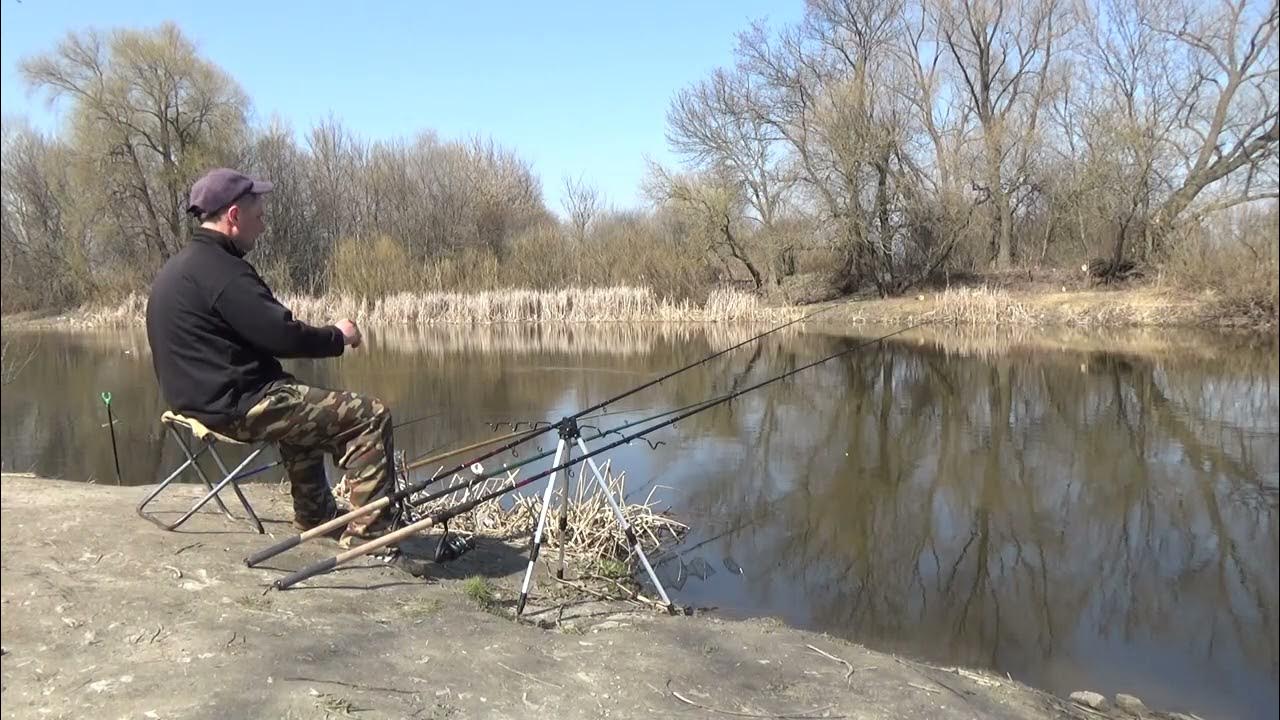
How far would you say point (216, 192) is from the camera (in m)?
3.40

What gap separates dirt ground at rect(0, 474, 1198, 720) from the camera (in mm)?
2430

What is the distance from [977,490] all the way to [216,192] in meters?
5.61

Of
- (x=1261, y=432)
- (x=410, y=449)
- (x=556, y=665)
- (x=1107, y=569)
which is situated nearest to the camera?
(x=1261, y=432)

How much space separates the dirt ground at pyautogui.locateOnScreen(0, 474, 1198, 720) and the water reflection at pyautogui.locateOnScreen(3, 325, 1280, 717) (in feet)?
1.92

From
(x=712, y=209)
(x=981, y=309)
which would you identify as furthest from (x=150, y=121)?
(x=981, y=309)

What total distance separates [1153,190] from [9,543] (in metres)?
5.36

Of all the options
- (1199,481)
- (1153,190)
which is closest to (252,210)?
(1153,190)

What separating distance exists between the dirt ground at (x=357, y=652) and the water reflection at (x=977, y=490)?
0.59m

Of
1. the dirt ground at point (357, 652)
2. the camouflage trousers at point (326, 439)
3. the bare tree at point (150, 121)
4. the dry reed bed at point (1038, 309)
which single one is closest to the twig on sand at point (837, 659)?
the dirt ground at point (357, 652)

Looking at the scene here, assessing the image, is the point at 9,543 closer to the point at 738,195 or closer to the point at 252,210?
the point at 252,210

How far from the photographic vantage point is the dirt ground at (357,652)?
243 centimetres

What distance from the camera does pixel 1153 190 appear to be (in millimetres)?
4191

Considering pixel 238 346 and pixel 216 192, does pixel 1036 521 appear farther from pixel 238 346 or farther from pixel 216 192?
pixel 216 192

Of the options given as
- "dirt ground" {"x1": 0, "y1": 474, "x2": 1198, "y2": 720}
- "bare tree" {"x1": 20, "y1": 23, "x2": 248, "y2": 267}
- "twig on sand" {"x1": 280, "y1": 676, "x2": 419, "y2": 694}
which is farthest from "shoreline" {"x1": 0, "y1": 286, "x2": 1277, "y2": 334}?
"twig on sand" {"x1": 280, "y1": 676, "x2": 419, "y2": 694}
